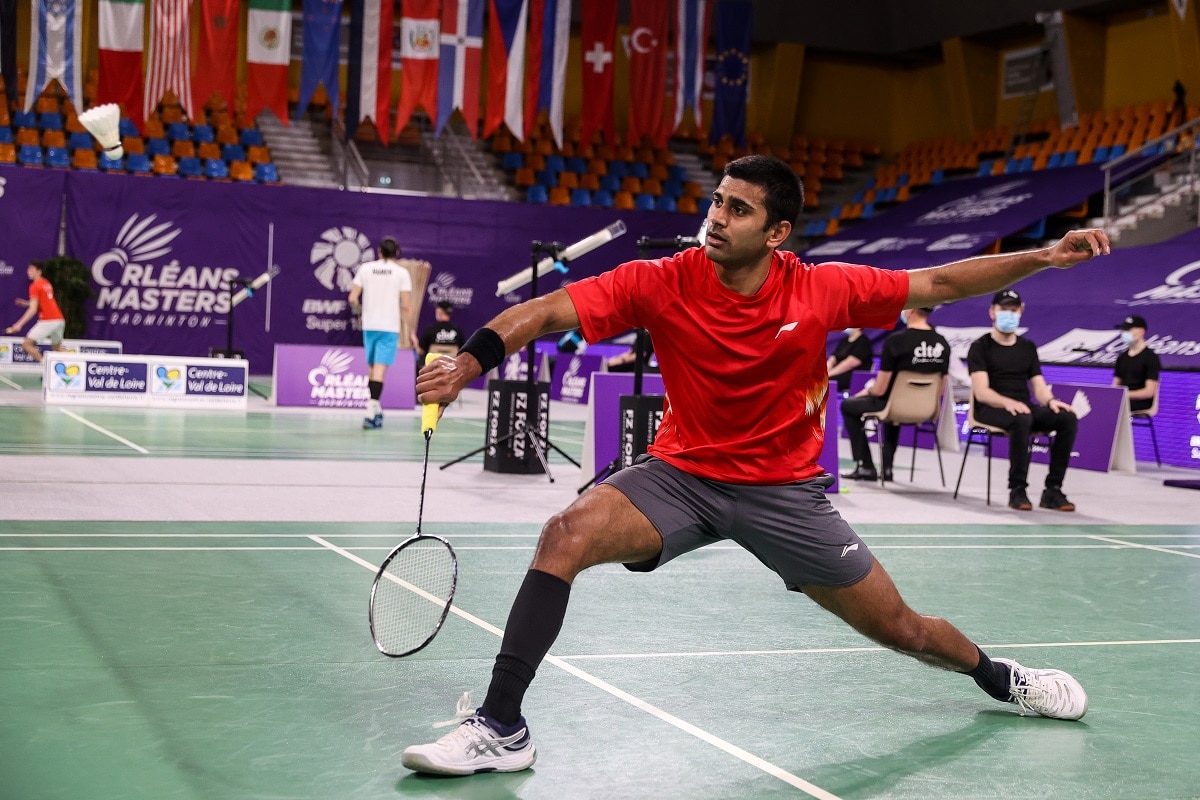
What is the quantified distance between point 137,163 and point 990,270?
2299 centimetres

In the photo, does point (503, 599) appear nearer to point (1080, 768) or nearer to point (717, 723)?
point (717, 723)

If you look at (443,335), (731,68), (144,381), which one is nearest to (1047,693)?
(144,381)

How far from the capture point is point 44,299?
19453mm

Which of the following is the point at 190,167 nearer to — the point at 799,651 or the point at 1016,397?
the point at 1016,397

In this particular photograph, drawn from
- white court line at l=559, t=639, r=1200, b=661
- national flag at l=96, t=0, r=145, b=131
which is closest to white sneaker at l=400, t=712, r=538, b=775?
white court line at l=559, t=639, r=1200, b=661

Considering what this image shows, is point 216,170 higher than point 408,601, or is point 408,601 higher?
point 216,170

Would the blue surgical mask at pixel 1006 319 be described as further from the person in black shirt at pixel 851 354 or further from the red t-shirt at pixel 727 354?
the red t-shirt at pixel 727 354

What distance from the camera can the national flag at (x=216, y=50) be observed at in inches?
865

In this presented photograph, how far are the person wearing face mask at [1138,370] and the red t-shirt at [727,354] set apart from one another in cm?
1091

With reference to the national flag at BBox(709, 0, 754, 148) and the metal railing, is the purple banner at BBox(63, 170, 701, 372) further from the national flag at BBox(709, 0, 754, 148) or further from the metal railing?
the metal railing

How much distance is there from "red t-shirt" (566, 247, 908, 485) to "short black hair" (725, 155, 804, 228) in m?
0.17

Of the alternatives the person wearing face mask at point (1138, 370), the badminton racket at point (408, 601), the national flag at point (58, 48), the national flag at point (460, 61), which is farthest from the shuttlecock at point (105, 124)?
the national flag at point (460, 61)

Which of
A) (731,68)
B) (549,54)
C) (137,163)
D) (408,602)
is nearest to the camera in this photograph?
(408,602)

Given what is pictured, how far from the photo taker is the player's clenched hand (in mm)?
3705
